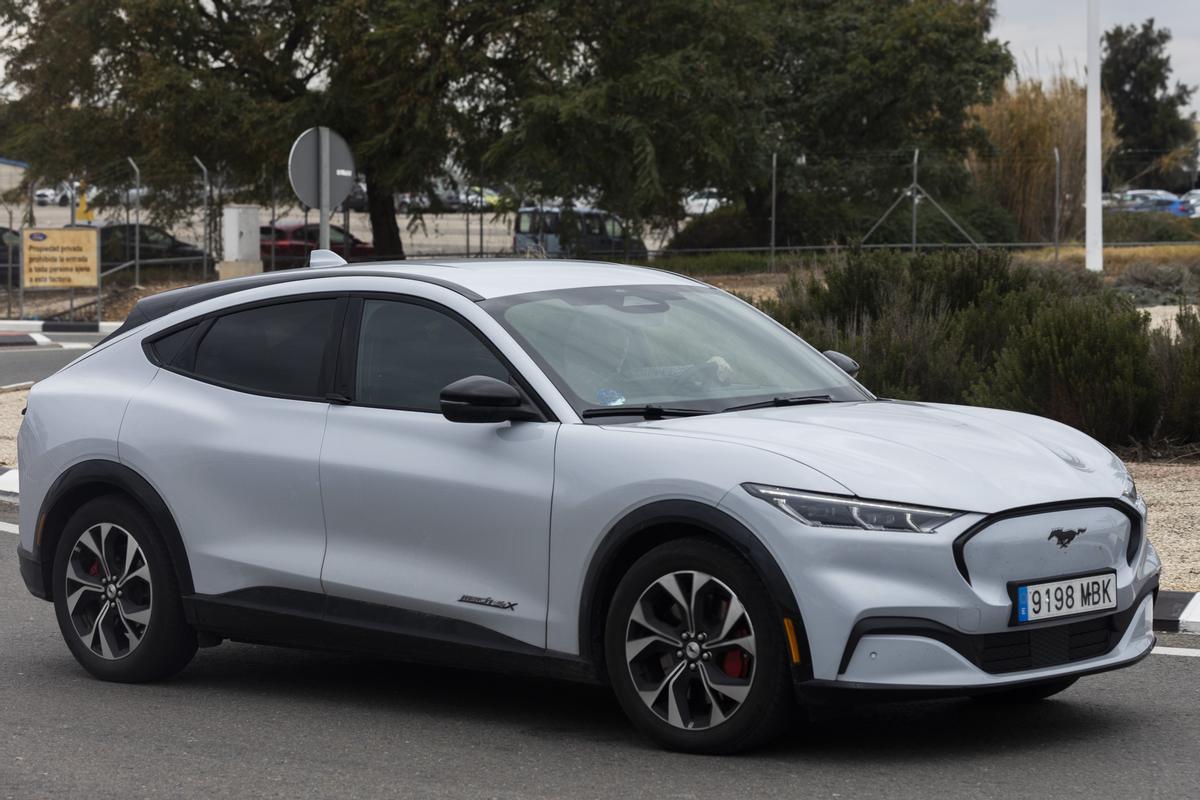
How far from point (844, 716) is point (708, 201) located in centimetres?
3540

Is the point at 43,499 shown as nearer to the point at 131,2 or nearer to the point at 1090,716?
the point at 1090,716

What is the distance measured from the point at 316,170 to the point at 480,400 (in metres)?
10.3

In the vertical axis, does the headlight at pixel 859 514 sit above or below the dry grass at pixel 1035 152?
below

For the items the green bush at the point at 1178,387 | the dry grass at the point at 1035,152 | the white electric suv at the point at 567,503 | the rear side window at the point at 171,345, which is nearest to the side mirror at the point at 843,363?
the white electric suv at the point at 567,503

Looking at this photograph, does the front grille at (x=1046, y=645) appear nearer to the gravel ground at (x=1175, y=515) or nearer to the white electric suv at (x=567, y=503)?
the white electric suv at (x=567, y=503)

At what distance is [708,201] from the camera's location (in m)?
41.0

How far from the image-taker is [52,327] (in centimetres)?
2962

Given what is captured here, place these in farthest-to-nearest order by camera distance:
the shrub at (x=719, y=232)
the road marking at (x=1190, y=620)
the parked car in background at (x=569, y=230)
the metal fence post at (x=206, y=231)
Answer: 1. the shrub at (x=719, y=232)
2. the parked car in background at (x=569, y=230)
3. the metal fence post at (x=206, y=231)
4. the road marking at (x=1190, y=620)

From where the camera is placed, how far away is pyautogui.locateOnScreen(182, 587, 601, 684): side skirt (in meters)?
5.79

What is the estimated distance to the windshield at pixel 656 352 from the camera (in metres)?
6.01

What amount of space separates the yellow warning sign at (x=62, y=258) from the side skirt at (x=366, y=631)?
2340 centimetres

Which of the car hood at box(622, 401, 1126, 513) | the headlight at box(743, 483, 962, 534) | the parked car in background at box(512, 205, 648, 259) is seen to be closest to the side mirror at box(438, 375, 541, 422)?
the car hood at box(622, 401, 1126, 513)

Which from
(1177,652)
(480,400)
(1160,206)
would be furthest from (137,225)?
(1160,206)

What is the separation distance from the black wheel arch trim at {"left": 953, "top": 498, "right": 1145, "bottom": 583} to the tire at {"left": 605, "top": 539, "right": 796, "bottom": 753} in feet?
1.75
